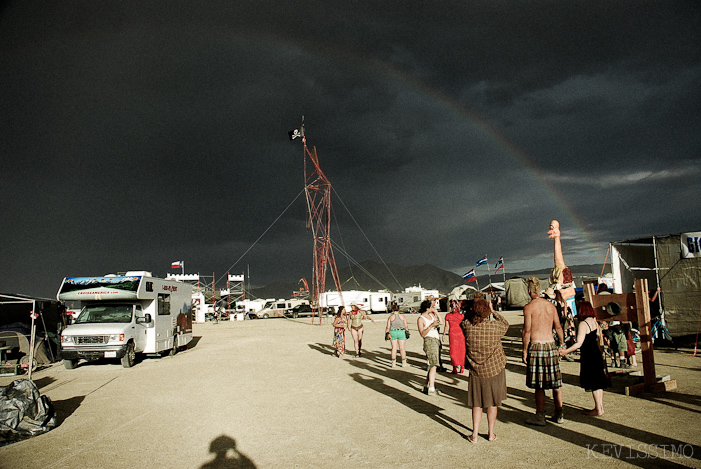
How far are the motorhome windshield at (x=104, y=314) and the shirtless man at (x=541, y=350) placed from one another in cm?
1201

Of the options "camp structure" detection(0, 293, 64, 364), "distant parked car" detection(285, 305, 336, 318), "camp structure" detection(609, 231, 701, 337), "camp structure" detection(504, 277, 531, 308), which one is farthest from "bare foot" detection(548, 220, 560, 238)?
"distant parked car" detection(285, 305, 336, 318)

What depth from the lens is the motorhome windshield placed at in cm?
1324

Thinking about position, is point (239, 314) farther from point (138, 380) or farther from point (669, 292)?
point (669, 292)

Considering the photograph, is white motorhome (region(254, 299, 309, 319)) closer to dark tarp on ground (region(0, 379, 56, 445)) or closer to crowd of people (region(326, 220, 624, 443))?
dark tarp on ground (region(0, 379, 56, 445))

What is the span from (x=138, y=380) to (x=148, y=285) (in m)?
4.01

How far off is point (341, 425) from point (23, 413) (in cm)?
460

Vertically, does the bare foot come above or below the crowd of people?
above

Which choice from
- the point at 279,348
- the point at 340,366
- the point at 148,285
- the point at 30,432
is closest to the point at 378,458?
the point at 30,432

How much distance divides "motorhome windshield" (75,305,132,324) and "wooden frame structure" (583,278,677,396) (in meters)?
12.9

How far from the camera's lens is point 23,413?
6.18 metres

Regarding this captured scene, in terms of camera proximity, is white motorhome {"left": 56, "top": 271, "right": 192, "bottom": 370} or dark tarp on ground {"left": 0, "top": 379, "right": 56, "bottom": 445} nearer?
dark tarp on ground {"left": 0, "top": 379, "right": 56, "bottom": 445}

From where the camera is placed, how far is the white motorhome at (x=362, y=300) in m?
48.9

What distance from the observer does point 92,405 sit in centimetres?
805

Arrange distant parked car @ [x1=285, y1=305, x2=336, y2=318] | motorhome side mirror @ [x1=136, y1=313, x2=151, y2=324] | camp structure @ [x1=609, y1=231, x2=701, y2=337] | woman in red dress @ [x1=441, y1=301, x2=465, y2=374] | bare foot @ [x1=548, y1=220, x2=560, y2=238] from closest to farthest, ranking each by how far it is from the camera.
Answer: woman in red dress @ [x1=441, y1=301, x2=465, y2=374]
bare foot @ [x1=548, y1=220, x2=560, y2=238]
camp structure @ [x1=609, y1=231, x2=701, y2=337]
motorhome side mirror @ [x1=136, y1=313, x2=151, y2=324]
distant parked car @ [x1=285, y1=305, x2=336, y2=318]
